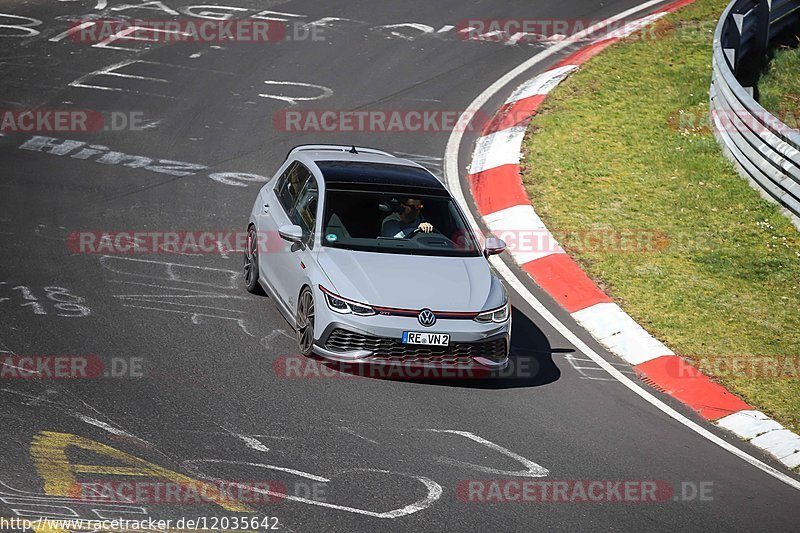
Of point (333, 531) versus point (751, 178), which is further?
point (751, 178)

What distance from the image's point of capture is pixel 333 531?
7.07 metres

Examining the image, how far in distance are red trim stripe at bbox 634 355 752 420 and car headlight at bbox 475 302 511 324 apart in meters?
1.72

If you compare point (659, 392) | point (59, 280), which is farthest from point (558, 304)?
point (59, 280)

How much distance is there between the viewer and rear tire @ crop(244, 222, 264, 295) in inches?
456

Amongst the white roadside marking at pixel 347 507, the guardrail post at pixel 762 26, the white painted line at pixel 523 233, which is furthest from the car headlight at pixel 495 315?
the guardrail post at pixel 762 26

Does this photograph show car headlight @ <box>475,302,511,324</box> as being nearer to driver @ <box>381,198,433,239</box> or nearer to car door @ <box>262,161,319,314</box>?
driver @ <box>381,198,433,239</box>

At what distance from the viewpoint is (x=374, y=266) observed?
33.2 feet

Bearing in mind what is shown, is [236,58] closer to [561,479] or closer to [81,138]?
[81,138]

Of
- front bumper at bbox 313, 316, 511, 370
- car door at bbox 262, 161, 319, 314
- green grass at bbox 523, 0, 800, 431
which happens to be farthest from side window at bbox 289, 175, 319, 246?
green grass at bbox 523, 0, 800, 431

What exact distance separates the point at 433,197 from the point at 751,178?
591 centimetres

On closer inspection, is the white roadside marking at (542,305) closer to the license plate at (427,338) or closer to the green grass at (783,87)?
the license plate at (427,338)

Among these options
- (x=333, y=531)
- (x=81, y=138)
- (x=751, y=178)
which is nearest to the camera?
(x=333, y=531)

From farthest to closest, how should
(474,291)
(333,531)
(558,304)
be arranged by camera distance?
(558,304) < (474,291) < (333,531)

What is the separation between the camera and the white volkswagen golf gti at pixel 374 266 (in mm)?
9609
